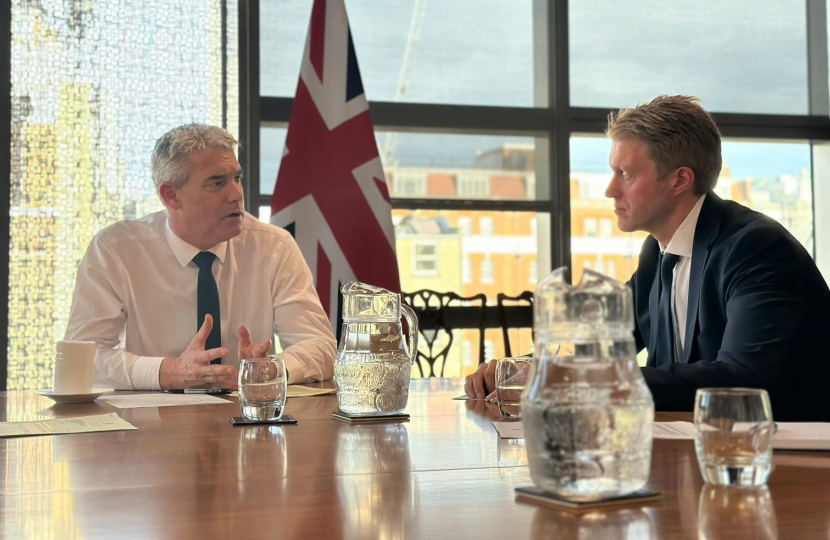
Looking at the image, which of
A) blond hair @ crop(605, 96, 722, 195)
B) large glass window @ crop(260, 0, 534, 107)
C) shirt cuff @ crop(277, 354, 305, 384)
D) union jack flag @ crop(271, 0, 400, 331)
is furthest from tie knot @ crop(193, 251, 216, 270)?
large glass window @ crop(260, 0, 534, 107)

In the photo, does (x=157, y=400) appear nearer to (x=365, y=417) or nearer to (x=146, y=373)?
(x=146, y=373)

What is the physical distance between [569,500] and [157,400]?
138cm

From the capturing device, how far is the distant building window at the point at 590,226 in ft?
16.9

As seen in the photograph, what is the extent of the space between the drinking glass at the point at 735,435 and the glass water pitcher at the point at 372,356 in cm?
71

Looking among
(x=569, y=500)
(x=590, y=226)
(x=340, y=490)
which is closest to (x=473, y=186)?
(x=590, y=226)

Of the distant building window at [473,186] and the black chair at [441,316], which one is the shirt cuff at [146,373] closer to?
the black chair at [441,316]

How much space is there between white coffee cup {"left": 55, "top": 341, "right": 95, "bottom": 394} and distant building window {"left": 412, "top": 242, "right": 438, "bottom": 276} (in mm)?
3058

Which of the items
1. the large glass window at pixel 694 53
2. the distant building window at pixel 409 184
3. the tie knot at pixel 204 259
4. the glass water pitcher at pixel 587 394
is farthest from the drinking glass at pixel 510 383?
the large glass window at pixel 694 53

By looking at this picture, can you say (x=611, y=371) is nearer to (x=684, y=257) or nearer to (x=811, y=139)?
(x=684, y=257)

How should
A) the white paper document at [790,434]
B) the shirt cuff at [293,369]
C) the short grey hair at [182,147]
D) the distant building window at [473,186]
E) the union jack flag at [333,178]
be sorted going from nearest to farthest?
1. the white paper document at [790,434]
2. the shirt cuff at [293,369]
3. the short grey hair at [182,147]
4. the union jack flag at [333,178]
5. the distant building window at [473,186]

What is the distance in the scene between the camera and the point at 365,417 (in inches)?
64.1

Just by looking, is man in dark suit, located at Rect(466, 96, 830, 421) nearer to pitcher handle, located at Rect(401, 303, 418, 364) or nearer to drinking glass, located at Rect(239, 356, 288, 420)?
pitcher handle, located at Rect(401, 303, 418, 364)

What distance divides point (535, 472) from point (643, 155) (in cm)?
182

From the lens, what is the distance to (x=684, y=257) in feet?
7.92
